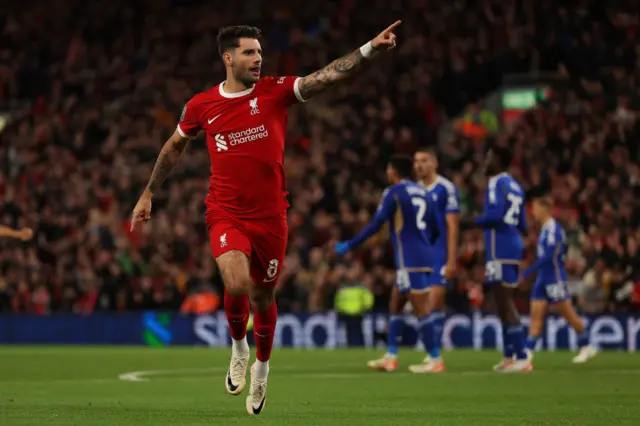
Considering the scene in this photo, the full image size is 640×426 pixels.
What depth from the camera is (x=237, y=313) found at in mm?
10375

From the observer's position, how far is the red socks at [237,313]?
33.7ft

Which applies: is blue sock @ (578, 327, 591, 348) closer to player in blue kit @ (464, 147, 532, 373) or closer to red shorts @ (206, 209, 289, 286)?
player in blue kit @ (464, 147, 532, 373)

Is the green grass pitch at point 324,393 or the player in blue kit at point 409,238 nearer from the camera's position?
the green grass pitch at point 324,393

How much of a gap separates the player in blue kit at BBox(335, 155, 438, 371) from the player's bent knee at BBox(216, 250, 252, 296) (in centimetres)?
654

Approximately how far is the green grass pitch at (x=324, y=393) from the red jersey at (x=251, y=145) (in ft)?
5.12

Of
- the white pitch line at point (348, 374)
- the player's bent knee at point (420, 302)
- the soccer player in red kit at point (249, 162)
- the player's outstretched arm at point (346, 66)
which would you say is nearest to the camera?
the player's outstretched arm at point (346, 66)

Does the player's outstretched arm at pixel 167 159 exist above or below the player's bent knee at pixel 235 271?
above

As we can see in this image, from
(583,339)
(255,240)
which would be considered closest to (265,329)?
(255,240)

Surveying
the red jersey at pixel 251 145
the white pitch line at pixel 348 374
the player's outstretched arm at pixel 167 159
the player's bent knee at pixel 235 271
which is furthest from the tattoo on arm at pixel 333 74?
the white pitch line at pixel 348 374

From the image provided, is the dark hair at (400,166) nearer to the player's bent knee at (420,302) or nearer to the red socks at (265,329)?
the player's bent knee at (420,302)

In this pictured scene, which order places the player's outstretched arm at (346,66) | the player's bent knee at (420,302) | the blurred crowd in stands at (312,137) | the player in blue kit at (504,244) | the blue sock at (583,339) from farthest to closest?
the blurred crowd in stands at (312,137) → the blue sock at (583,339) → the player's bent knee at (420,302) → the player in blue kit at (504,244) → the player's outstretched arm at (346,66)

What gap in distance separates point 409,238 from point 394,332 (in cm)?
118

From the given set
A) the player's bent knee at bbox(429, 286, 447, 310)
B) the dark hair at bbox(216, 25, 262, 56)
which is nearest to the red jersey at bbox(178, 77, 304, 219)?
the dark hair at bbox(216, 25, 262, 56)

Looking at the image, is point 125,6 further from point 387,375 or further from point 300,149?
point 387,375
